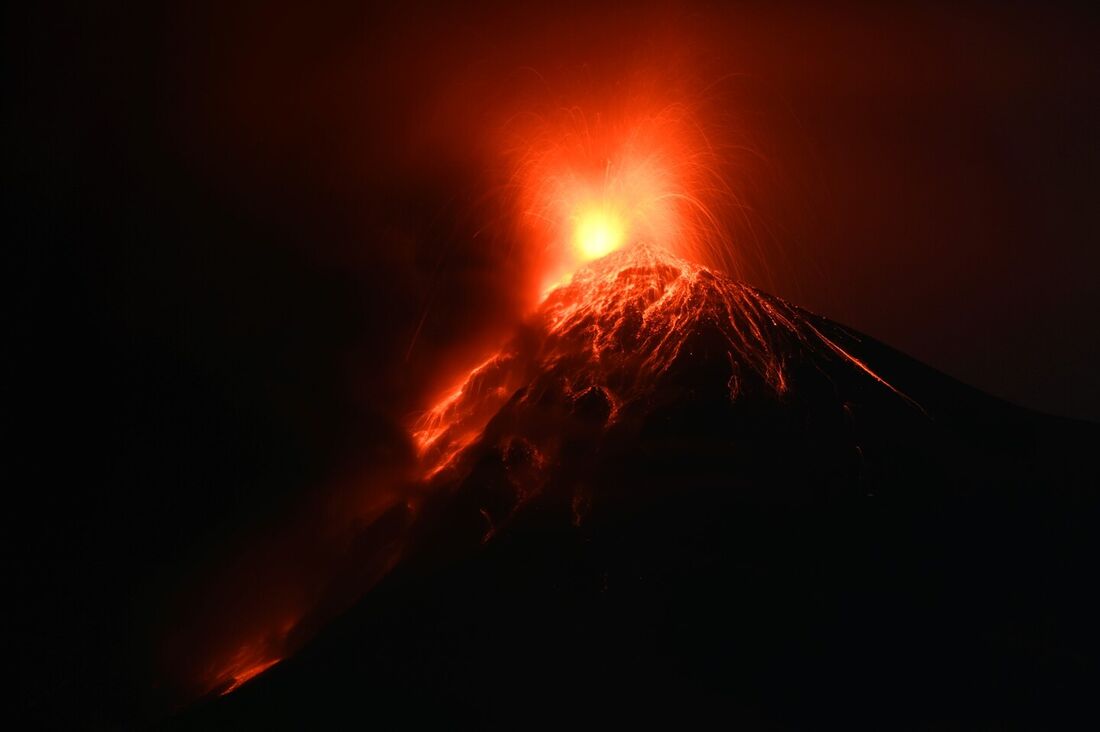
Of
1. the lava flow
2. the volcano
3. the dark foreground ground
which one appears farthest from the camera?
the lava flow

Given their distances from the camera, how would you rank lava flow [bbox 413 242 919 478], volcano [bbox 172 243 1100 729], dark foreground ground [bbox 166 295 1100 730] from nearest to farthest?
dark foreground ground [bbox 166 295 1100 730] → volcano [bbox 172 243 1100 729] → lava flow [bbox 413 242 919 478]

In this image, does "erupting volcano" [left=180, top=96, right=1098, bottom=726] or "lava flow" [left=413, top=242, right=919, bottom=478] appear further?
"lava flow" [left=413, top=242, right=919, bottom=478]

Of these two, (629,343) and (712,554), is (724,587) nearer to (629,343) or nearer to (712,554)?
(712,554)

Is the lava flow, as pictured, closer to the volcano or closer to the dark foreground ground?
the volcano

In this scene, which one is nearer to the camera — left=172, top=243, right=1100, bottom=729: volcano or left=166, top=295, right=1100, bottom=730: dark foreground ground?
left=166, top=295, right=1100, bottom=730: dark foreground ground

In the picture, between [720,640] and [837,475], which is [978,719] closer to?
[720,640]

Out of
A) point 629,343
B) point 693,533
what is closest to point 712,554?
point 693,533

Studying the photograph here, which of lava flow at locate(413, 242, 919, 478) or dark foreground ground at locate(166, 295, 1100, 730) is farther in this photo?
lava flow at locate(413, 242, 919, 478)

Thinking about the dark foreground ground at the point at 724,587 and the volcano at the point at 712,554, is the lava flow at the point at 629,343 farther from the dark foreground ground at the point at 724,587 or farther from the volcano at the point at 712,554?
the dark foreground ground at the point at 724,587

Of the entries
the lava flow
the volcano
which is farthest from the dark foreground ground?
the lava flow

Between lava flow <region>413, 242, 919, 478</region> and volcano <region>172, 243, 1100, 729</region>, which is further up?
lava flow <region>413, 242, 919, 478</region>
